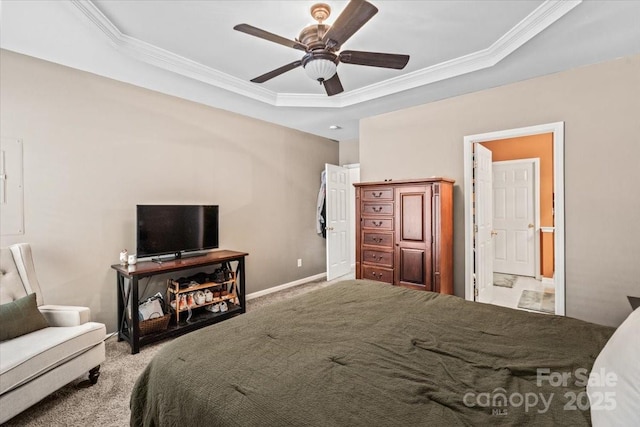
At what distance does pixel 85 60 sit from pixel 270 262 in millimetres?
3101

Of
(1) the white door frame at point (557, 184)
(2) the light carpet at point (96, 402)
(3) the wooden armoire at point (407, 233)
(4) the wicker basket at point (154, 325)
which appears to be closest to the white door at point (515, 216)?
(1) the white door frame at point (557, 184)

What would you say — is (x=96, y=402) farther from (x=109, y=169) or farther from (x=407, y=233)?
(x=407, y=233)

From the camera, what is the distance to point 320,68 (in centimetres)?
201

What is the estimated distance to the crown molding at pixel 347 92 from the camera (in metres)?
2.18

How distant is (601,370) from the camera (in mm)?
907

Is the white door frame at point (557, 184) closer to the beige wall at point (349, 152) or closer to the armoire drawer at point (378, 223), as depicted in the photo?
A: the armoire drawer at point (378, 223)

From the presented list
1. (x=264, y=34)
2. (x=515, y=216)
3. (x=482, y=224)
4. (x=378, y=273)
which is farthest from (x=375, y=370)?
(x=515, y=216)

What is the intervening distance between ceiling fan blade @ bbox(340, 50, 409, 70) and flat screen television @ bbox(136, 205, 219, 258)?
2.34 metres

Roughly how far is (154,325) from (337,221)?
120 inches

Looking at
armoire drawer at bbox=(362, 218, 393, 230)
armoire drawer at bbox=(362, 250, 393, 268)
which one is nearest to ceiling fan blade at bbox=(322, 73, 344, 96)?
armoire drawer at bbox=(362, 218, 393, 230)

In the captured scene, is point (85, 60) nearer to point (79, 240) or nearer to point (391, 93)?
point (79, 240)

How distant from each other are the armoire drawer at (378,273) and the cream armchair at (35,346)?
2.59 metres

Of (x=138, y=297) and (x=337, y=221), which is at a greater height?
(x=337, y=221)

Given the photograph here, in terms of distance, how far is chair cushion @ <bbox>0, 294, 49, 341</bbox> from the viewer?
197 cm
